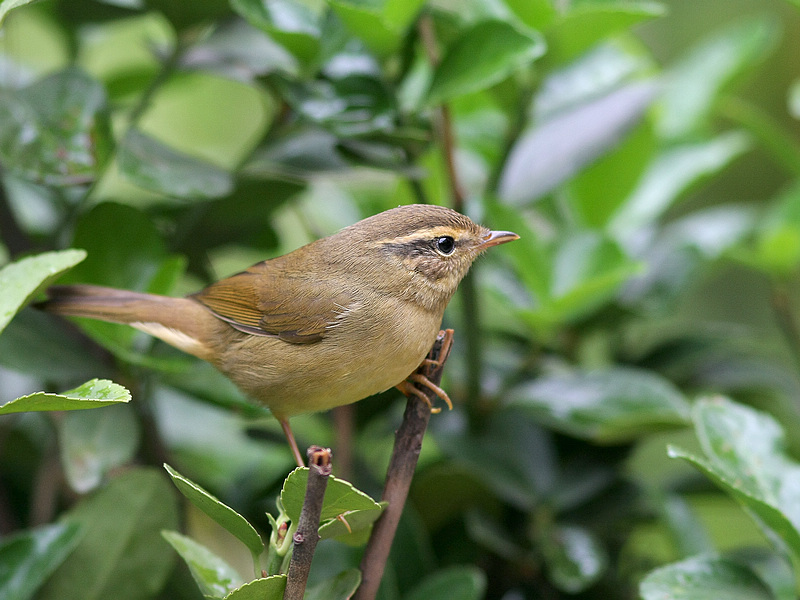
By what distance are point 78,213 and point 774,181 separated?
3.84 m

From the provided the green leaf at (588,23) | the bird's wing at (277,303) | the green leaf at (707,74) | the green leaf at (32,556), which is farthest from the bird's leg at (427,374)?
Answer: the green leaf at (707,74)

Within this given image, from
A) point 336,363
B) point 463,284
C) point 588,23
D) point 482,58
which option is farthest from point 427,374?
point 588,23

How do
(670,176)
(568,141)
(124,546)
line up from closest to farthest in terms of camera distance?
(124,546)
(568,141)
(670,176)

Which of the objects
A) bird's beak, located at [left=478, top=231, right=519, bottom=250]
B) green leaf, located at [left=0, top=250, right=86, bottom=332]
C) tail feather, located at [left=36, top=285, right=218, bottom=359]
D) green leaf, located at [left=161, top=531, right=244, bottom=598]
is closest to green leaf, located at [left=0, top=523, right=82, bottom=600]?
green leaf, located at [left=161, top=531, right=244, bottom=598]

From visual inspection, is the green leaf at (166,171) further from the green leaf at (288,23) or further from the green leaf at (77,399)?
the green leaf at (77,399)

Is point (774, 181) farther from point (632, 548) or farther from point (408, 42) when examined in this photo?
point (408, 42)

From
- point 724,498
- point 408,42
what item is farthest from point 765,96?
point 408,42

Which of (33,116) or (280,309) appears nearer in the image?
(33,116)

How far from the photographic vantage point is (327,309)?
6.15ft

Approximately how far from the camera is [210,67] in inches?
89.0

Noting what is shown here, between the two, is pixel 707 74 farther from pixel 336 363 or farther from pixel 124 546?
pixel 124 546

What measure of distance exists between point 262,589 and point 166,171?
1.04m

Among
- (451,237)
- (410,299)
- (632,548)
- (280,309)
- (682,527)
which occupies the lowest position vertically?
(632,548)

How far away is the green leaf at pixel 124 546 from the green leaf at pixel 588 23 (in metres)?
1.66
